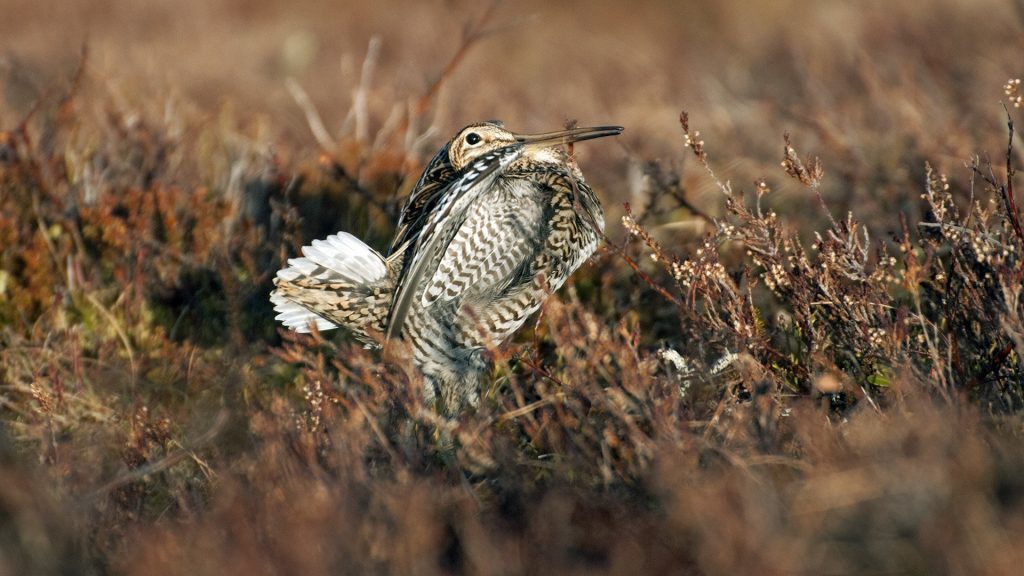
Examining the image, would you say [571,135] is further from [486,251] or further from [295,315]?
[295,315]

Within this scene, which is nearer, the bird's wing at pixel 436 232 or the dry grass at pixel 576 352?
the dry grass at pixel 576 352

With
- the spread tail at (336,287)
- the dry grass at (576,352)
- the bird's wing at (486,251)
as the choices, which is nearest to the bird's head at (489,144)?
the bird's wing at (486,251)

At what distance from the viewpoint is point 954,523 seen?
7.89ft

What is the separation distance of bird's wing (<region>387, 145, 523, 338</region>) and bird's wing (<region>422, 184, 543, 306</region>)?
0.17ft

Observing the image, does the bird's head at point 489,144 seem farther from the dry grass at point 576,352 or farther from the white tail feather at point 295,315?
the white tail feather at point 295,315

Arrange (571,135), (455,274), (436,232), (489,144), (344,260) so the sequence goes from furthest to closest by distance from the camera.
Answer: (489,144) < (571,135) < (455,274) < (344,260) < (436,232)

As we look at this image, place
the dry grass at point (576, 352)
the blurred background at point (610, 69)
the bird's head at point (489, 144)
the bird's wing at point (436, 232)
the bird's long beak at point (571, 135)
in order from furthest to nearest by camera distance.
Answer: the blurred background at point (610, 69), the bird's head at point (489, 144), the bird's long beak at point (571, 135), the bird's wing at point (436, 232), the dry grass at point (576, 352)

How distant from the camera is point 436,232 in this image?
3928mm

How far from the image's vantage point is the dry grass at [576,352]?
256cm

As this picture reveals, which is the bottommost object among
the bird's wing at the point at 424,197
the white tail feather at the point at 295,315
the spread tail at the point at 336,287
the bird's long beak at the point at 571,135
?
the white tail feather at the point at 295,315

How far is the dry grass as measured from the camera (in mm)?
2562

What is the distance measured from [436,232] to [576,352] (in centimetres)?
68

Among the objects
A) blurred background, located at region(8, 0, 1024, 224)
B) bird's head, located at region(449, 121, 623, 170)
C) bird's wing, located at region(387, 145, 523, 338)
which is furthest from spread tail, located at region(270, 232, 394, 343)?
blurred background, located at region(8, 0, 1024, 224)

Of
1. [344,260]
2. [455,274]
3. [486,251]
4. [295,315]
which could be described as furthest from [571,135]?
[295,315]
